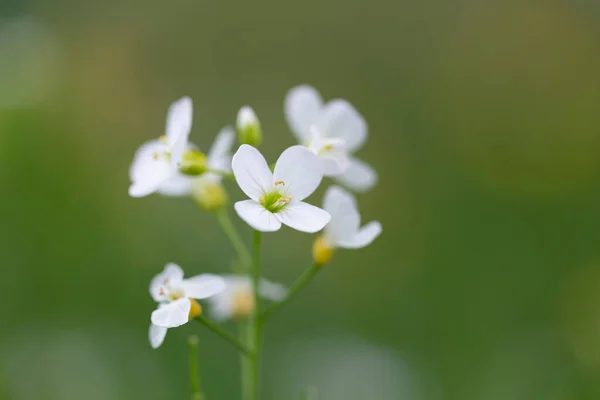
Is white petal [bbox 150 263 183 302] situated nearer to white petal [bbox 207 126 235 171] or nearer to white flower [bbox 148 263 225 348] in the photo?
white flower [bbox 148 263 225 348]

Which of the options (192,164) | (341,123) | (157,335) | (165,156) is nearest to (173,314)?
(157,335)

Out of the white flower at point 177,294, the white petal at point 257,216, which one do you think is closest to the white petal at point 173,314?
the white flower at point 177,294

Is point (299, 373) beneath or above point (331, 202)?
beneath

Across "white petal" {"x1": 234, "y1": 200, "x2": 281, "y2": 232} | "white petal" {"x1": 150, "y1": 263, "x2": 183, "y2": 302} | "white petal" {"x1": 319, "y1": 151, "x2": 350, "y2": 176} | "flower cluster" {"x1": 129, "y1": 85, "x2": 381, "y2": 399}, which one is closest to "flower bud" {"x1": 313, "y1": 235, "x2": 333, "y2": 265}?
"flower cluster" {"x1": 129, "y1": 85, "x2": 381, "y2": 399}

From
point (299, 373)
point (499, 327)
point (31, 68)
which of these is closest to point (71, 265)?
point (299, 373)

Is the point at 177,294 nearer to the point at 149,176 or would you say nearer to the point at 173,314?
the point at 173,314

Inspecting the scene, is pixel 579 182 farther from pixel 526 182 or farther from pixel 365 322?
pixel 365 322

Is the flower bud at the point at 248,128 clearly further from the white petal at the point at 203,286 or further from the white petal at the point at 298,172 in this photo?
the white petal at the point at 203,286
